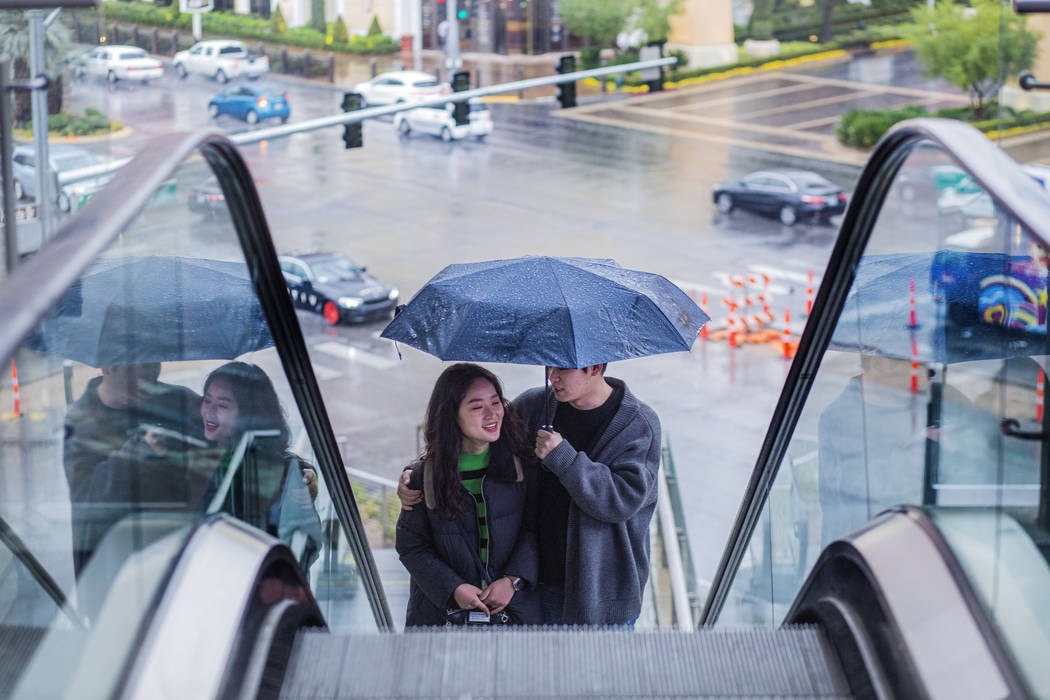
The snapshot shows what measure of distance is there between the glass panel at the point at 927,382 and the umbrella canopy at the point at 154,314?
5.69 ft

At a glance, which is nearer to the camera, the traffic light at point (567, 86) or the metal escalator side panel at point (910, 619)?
the metal escalator side panel at point (910, 619)

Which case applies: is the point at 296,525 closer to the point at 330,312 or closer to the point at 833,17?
the point at 330,312

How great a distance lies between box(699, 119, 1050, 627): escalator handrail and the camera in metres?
2.58

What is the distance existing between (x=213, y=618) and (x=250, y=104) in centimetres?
3864

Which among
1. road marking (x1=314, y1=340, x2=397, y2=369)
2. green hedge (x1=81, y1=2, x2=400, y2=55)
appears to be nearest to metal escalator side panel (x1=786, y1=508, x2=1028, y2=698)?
road marking (x1=314, y1=340, x2=397, y2=369)

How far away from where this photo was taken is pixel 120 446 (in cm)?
263

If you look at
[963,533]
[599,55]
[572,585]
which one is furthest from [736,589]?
[599,55]

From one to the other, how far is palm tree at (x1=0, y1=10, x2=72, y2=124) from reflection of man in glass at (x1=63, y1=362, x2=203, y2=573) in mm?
2945

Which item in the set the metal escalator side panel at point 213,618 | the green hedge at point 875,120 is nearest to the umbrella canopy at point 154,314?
the metal escalator side panel at point 213,618

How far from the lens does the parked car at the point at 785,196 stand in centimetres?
3100

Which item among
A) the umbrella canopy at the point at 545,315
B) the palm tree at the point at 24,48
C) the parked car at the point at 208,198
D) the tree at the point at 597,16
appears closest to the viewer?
the parked car at the point at 208,198

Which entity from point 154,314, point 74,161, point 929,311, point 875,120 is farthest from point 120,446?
point 875,120

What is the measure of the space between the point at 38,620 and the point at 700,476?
50.7ft

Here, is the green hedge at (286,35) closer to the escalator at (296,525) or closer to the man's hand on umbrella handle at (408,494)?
the man's hand on umbrella handle at (408,494)
